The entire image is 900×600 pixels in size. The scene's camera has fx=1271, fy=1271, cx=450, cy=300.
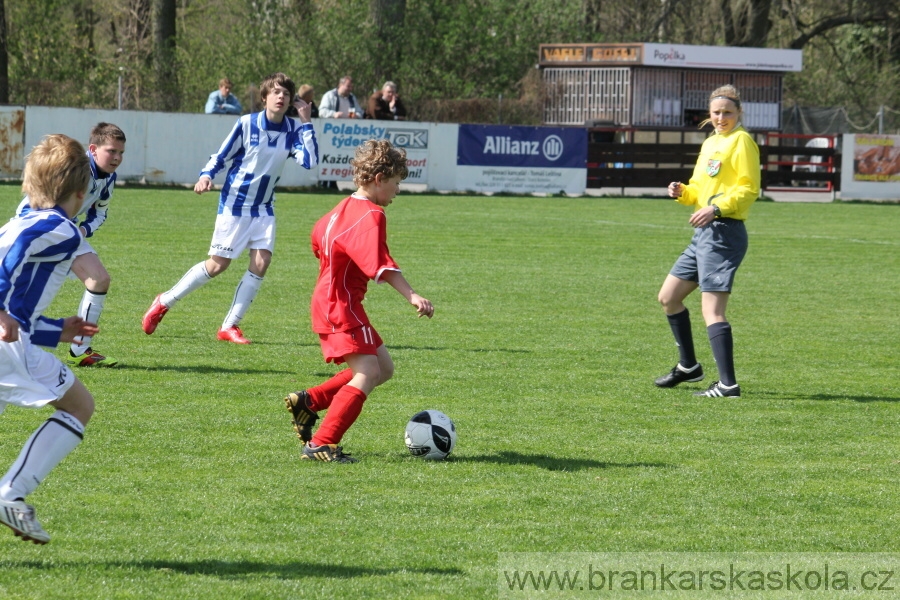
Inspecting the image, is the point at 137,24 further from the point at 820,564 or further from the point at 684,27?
the point at 820,564

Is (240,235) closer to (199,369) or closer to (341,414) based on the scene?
(199,369)

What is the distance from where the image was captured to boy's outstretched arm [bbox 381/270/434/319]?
17.0 ft

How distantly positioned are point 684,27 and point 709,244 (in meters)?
37.7

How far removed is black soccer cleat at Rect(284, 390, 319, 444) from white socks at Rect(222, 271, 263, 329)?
331 centimetres

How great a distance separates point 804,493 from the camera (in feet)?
17.6

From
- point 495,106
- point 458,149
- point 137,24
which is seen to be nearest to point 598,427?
point 458,149

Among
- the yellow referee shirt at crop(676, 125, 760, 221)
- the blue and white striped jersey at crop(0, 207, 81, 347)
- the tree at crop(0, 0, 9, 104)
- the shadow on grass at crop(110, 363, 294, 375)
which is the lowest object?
the shadow on grass at crop(110, 363, 294, 375)

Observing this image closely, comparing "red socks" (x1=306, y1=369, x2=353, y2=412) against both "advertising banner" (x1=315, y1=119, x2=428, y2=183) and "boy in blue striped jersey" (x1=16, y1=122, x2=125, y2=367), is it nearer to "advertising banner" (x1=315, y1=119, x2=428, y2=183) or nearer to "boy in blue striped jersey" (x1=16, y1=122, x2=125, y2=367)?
"boy in blue striped jersey" (x1=16, y1=122, x2=125, y2=367)

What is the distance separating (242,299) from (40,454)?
5.06 m

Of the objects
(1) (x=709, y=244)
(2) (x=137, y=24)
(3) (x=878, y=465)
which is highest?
(2) (x=137, y=24)

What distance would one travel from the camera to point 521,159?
25734 millimetres

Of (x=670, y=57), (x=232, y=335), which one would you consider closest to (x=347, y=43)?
(x=670, y=57)

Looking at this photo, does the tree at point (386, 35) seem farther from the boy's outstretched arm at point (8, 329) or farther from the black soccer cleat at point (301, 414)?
the boy's outstretched arm at point (8, 329)

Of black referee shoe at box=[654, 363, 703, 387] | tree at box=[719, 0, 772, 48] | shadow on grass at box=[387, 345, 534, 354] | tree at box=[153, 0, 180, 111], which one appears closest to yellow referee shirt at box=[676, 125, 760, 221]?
black referee shoe at box=[654, 363, 703, 387]
